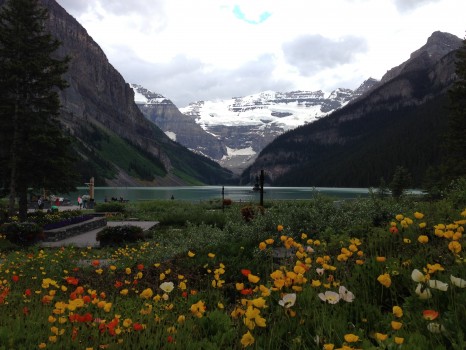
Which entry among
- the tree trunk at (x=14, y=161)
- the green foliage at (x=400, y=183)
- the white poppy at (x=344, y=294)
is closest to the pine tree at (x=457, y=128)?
the green foliage at (x=400, y=183)

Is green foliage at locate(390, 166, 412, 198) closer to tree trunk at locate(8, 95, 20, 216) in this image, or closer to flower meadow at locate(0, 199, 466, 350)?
tree trunk at locate(8, 95, 20, 216)

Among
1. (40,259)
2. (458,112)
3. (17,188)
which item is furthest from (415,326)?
(458,112)

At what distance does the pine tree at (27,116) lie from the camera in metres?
24.3

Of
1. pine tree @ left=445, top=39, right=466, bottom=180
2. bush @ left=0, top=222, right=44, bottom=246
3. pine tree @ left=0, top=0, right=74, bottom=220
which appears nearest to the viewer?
bush @ left=0, top=222, right=44, bottom=246

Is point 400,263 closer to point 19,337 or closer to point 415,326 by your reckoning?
point 415,326

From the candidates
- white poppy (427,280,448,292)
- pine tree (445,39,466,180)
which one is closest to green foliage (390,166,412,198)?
pine tree (445,39,466,180)

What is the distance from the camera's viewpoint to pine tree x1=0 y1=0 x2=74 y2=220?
79.7 feet

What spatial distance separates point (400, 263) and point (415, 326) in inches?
71.1

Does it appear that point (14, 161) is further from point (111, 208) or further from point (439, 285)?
point (439, 285)

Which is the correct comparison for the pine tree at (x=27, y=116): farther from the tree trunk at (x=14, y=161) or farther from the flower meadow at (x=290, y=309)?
the flower meadow at (x=290, y=309)

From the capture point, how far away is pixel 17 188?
24.8 meters

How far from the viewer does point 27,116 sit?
2481cm

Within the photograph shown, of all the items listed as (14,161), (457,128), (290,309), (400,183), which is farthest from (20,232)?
(400,183)

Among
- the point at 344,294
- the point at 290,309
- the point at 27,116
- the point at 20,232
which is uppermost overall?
the point at 27,116
